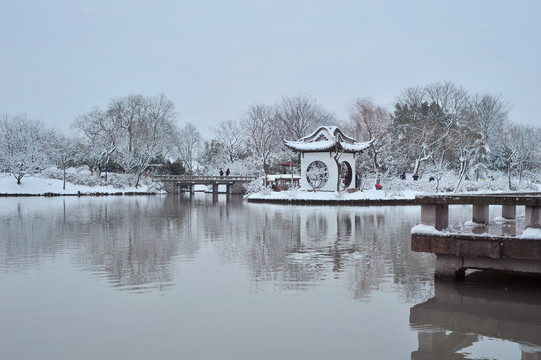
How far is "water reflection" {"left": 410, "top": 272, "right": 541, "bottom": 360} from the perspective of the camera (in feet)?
19.1

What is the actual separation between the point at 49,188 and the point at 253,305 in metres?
52.6

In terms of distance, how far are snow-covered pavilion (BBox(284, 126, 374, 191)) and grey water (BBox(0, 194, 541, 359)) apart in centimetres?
2825

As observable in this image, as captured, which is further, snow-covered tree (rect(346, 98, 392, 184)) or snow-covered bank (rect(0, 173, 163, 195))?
snow-covered bank (rect(0, 173, 163, 195))

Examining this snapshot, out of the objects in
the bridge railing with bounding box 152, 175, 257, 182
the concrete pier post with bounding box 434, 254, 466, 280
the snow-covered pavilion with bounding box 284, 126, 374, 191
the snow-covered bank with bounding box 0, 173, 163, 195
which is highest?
the snow-covered pavilion with bounding box 284, 126, 374, 191

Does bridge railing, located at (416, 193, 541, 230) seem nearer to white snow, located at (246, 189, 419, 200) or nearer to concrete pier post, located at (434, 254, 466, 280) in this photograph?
concrete pier post, located at (434, 254, 466, 280)

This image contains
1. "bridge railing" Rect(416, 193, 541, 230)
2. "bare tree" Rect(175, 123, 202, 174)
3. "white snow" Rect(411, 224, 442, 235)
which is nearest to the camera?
"bridge railing" Rect(416, 193, 541, 230)

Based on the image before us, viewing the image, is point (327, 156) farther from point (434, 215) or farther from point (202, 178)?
point (434, 215)

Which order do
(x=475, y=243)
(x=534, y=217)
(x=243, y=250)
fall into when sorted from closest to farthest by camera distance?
(x=534, y=217), (x=475, y=243), (x=243, y=250)

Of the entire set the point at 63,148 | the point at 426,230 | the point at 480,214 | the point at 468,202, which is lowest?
the point at 426,230

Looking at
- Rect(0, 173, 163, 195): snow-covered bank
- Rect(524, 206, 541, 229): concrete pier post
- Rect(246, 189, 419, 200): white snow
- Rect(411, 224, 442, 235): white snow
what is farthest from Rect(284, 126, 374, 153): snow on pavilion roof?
Rect(524, 206, 541, 229): concrete pier post

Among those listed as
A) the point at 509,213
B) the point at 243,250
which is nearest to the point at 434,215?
the point at 509,213

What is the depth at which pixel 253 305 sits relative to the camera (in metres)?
7.62

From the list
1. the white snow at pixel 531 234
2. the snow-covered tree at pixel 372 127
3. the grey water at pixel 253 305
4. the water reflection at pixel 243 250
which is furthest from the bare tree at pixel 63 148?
the white snow at pixel 531 234

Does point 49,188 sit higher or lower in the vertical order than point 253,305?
higher
